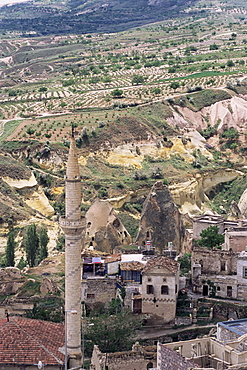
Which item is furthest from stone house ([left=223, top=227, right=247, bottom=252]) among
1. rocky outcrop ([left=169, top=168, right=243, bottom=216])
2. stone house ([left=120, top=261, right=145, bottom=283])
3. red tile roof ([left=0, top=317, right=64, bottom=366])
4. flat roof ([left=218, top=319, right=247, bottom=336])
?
rocky outcrop ([left=169, top=168, right=243, bottom=216])

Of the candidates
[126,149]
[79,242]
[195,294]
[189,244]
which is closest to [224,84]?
[126,149]

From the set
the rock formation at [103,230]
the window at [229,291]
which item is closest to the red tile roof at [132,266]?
the window at [229,291]

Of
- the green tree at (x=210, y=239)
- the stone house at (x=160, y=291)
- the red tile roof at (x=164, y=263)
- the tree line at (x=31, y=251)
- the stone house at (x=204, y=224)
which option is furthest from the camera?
the tree line at (x=31, y=251)

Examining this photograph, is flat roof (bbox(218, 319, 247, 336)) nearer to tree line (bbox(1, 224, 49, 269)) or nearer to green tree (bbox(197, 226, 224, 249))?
green tree (bbox(197, 226, 224, 249))

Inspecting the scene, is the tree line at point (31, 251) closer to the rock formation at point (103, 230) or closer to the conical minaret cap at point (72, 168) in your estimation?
the rock formation at point (103, 230)

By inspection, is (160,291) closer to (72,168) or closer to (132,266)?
(132,266)
